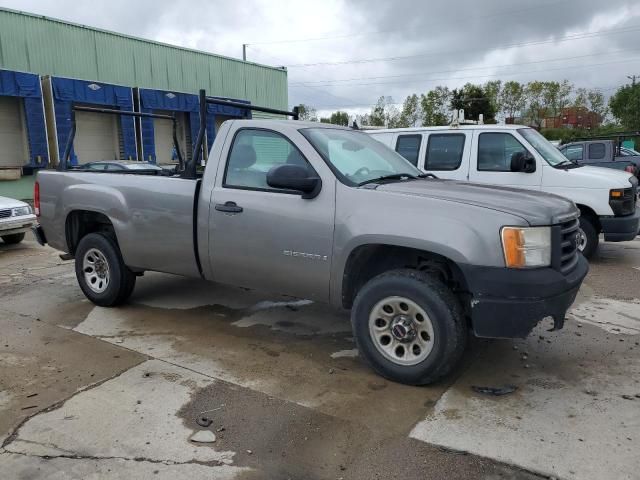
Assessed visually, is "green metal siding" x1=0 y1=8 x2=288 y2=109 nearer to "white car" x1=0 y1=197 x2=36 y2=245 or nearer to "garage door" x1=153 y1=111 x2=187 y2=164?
"garage door" x1=153 y1=111 x2=187 y2=164

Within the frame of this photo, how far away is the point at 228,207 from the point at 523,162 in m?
4.69

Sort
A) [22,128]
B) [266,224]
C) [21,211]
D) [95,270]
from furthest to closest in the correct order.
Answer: [22,128], [21,211], [95,270], [266,224]

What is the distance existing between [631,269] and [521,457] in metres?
5.53

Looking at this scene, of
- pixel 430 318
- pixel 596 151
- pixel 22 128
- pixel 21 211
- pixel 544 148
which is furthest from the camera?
pixel 22 128

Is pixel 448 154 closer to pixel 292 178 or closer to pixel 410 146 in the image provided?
pixel 410 146

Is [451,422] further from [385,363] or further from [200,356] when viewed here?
[200,356]

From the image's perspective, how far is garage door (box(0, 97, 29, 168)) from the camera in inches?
719

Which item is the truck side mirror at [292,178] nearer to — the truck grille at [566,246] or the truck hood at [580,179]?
the truck grille at [566,246]

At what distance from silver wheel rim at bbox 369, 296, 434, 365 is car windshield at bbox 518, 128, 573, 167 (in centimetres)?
491

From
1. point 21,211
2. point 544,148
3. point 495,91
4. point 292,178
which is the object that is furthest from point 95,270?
point 495,91

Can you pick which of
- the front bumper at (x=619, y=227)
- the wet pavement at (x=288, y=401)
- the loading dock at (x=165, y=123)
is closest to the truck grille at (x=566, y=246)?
the wet pavement at (x=288, y=401)

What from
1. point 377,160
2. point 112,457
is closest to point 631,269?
point 377,160

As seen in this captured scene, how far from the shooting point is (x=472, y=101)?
53844mm

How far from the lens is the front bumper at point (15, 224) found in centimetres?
932
